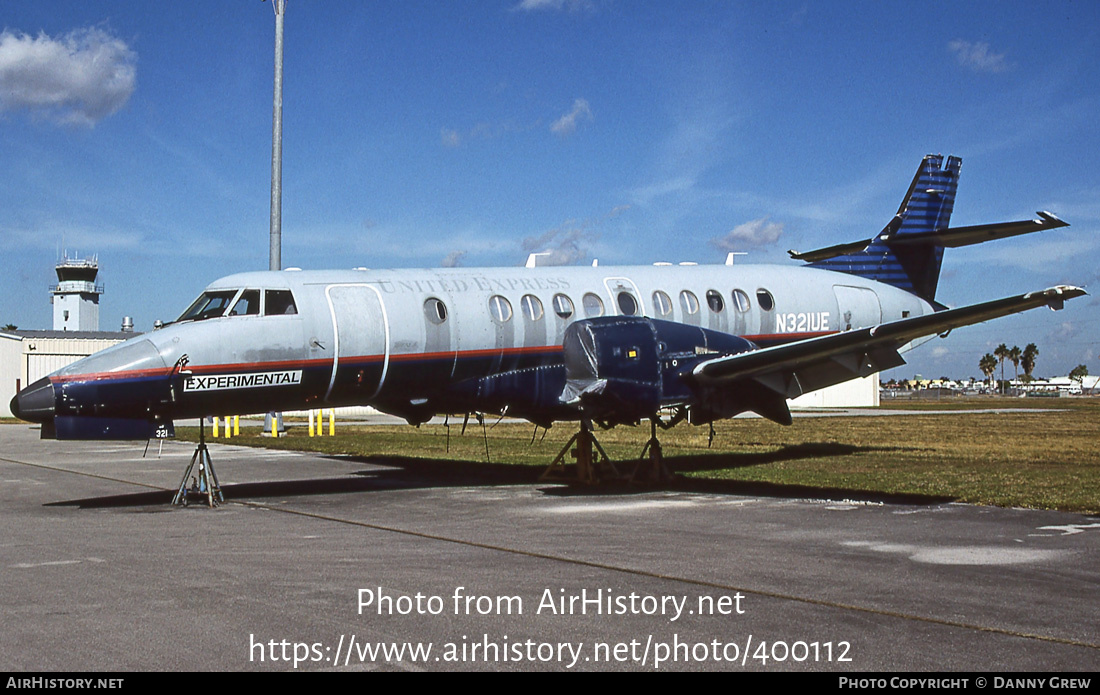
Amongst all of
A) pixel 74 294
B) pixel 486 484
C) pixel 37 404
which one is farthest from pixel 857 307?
pixel 74 294

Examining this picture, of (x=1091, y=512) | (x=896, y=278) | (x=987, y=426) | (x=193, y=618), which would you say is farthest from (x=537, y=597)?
(x=987, y=426)

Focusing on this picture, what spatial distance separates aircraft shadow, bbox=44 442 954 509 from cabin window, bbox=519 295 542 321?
9.92ft

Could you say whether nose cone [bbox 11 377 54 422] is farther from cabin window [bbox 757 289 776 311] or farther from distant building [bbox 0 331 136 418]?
distant building [bbox 0 331 136 418]

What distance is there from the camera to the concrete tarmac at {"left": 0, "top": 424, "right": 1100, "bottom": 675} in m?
6.43

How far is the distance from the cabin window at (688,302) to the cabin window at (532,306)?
302cm

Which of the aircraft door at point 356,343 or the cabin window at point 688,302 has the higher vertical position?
the cabin window at point 688,302

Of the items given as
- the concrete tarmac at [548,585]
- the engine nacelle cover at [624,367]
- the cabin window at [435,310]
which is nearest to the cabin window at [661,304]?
the engine nacelle cover at [624,367]

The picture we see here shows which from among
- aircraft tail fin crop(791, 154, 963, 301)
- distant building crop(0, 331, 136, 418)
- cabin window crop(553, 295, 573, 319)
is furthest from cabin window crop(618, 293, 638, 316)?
distant building crop(0, 331, 136, 418)

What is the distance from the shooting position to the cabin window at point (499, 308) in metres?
16.7

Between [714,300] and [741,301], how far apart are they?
2.15 feet

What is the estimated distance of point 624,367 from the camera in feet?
50.1

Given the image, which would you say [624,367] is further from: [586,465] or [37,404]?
[37,404]

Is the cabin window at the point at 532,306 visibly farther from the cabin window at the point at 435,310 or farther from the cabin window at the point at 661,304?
the cabin window at the point at 661,304

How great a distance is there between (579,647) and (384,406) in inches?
423
